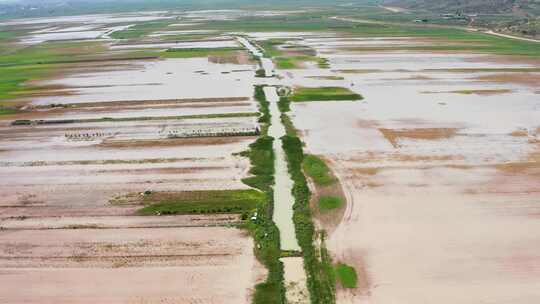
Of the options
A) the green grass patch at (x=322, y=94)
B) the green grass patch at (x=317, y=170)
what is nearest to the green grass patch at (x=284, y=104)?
the green grass patch at (x=322, y=94)

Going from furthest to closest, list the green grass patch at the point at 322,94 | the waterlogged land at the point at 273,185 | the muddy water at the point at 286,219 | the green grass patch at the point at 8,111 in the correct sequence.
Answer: the green grass patch at the point at 322,94 < the green grass patch at the point at 8,111 < the waterlogged land at the point at 273,185 < the muddy water at the point at 286,219

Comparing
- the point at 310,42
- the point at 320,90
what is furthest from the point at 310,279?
the point at 310,42

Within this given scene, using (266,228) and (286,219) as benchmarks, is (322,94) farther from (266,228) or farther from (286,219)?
A: (266,228)

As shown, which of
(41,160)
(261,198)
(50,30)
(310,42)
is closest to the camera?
(261,198)

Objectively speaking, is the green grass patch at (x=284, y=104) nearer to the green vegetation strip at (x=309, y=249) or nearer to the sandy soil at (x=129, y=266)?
the green vegetation strip at (x=309, y=249)

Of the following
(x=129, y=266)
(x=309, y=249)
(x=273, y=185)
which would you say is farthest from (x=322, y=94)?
(x=129, y=266)

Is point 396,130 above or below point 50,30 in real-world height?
below

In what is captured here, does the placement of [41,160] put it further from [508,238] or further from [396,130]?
[508,238]
